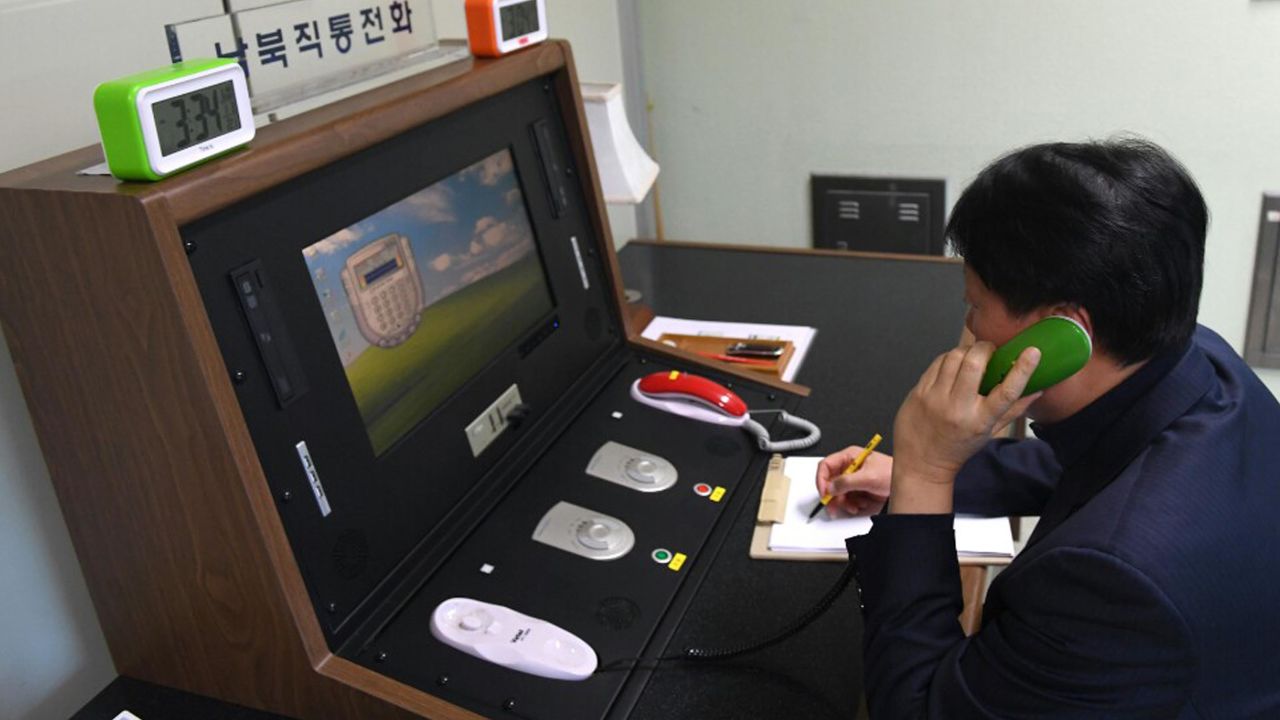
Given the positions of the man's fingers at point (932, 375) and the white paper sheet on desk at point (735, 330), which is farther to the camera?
the white paper sheet on desk at point (735, 330)

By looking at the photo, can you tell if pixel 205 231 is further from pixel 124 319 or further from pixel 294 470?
pixel 294 470

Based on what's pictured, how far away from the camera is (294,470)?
0.97 metres

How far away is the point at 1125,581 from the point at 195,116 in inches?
32.1

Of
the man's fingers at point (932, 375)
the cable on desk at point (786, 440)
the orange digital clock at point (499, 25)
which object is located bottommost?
the cable on desk at point (786, 440)

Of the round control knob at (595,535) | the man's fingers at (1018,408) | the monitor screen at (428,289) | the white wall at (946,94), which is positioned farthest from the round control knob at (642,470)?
the white wall at (946,94)

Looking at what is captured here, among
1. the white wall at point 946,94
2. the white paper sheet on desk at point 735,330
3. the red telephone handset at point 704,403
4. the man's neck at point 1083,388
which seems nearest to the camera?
the man's neck at point 1083,388

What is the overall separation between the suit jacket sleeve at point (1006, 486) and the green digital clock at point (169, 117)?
0.87 m

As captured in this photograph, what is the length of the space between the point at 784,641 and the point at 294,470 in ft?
1.62

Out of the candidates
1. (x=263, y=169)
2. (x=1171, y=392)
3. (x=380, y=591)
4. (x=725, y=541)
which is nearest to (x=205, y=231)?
(x=263, y=169)

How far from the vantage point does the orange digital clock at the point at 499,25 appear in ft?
4.17

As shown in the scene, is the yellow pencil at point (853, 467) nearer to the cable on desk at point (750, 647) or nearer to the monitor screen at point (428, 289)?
the cable on desk at point (750, 647)

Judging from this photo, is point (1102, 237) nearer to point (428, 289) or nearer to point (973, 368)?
point (973, 368)

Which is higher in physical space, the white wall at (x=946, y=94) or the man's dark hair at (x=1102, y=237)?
the man's dark hair at (x=1102, y=237)

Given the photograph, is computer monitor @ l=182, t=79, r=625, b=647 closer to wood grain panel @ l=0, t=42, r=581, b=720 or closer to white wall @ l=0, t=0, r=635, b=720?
wood grain panel @ l=0, t=42, r=581, b=720
